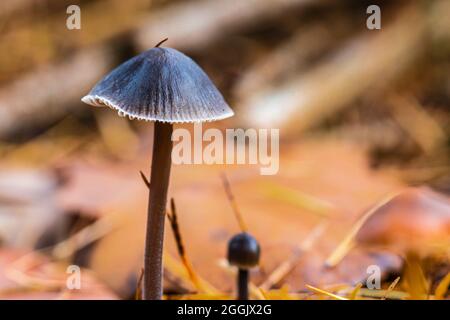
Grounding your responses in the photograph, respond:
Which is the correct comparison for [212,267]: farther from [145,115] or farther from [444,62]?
[444,62]

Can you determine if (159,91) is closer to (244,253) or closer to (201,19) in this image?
(244,253)

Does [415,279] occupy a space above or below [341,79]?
below

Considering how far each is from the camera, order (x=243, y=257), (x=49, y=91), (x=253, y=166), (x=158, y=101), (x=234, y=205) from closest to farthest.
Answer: (x=158, y=101)
(x=243, y=257)
(x=234, y=205)
(x=253, y=166)
(x=49, y=91)

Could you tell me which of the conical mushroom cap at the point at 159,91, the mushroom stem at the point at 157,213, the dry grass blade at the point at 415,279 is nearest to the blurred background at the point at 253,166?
the dry grass blade at the point at 415,279

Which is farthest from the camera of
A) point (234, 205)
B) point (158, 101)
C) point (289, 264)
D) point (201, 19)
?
point (201, 19)

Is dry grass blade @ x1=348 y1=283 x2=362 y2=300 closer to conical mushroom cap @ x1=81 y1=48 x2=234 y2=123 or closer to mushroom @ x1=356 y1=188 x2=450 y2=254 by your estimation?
mushroom @ x1=356 y1=188 x2=450 y2=254

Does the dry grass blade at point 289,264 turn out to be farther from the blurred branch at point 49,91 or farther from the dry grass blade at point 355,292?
the blurred branch at point 49,91

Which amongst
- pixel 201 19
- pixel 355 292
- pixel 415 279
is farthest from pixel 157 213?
pixel 201 19
